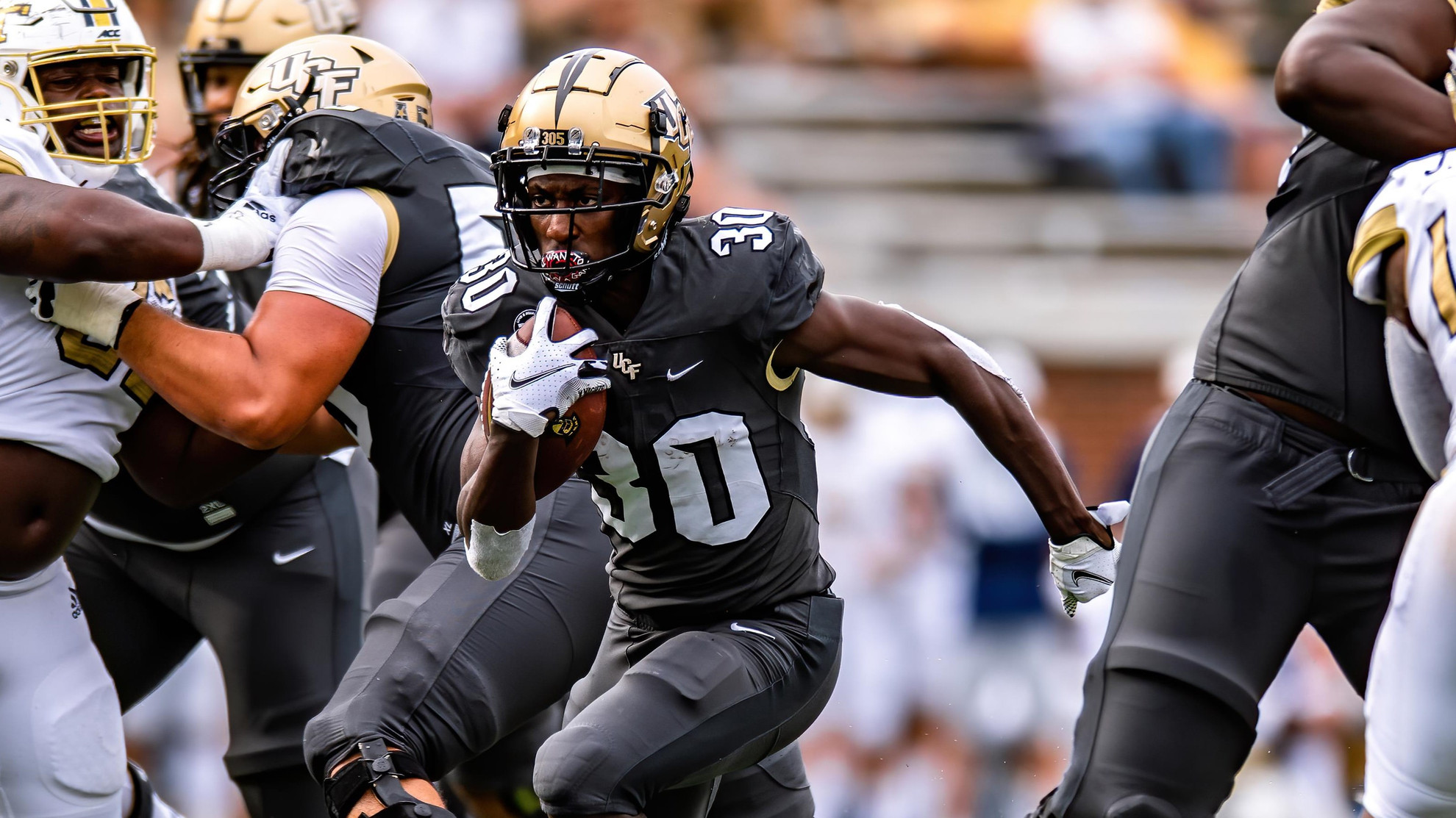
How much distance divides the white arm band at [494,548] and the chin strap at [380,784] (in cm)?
38

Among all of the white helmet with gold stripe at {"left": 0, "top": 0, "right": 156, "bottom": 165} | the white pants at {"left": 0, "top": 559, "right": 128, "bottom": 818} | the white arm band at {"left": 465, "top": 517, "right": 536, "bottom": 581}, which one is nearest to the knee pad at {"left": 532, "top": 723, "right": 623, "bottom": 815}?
the white arm band at {"left": 465, "top": 517, "right": 536, "bottom": 581}

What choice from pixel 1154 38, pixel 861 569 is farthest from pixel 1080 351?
pixel 861 569

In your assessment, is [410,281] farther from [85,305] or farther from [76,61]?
[76,61]

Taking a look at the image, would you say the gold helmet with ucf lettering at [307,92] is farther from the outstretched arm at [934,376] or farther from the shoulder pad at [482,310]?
the outstretched arm at [934,376]

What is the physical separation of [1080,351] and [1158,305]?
1.74 ft

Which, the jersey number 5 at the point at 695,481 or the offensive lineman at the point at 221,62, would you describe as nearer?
the jersey number 5 at the point at 695,481

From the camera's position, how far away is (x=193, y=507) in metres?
4.10

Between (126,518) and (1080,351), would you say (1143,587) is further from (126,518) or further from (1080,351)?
(1080,351)

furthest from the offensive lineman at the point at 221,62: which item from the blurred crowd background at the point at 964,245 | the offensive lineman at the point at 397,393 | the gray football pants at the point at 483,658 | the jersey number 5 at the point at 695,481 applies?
the blurred crowd background at the point at 964,245

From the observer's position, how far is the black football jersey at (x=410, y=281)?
3707 millimetres

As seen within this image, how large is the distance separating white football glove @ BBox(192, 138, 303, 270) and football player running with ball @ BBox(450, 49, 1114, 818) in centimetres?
58

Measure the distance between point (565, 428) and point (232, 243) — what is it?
89 centimetres

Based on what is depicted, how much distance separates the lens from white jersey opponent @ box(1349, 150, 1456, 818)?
2.64 metres

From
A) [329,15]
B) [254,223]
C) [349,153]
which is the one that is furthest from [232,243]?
[329,15]
